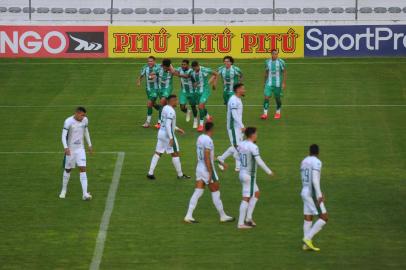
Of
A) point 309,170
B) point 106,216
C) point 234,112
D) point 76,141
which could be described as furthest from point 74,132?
point 309,170

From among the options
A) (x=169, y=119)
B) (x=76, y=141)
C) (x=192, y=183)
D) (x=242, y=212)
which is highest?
(x=169, y=119)

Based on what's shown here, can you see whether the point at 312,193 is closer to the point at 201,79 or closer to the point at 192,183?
the point at 192,183

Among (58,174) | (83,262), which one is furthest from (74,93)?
(83,262)

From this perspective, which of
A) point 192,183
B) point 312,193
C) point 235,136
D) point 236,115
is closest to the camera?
point 312,193

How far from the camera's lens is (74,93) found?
40.0 m

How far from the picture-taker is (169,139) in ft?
84.8

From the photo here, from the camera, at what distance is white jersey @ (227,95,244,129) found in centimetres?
2667

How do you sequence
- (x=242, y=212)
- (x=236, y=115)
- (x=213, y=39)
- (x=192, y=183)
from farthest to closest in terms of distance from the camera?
(x=213, y=39) < (x=236, y=115) < (x=192, y=183) < (x=242, y=212)

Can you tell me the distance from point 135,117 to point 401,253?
1669cm

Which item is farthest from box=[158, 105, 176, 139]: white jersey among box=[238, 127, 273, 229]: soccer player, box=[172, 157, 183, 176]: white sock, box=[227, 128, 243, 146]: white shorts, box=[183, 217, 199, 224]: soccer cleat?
box=[238, 127, 273, 229]: soccer player

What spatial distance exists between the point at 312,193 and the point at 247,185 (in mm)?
1852

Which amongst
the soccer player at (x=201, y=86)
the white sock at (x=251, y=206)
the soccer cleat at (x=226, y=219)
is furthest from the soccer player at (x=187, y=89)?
the white sock at (x=251, y=206)

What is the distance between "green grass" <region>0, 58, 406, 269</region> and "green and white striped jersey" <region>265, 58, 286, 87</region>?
1.38 m

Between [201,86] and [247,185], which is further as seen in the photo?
[201,86]
